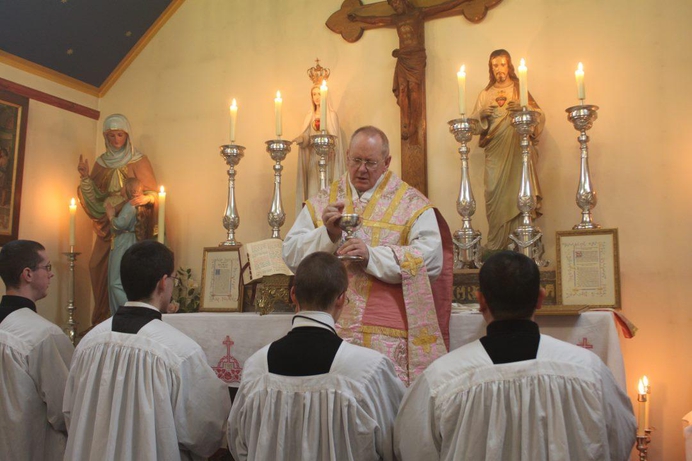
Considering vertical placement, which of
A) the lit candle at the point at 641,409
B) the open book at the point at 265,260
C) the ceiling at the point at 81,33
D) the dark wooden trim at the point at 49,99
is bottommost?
the lit candle at the point at 641,409

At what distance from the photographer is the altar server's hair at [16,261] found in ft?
11.1

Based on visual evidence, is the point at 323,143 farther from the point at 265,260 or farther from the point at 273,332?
the point at 273,332

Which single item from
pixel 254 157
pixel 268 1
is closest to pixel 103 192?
pixel 254 157

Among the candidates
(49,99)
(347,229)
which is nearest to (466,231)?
(347,229)

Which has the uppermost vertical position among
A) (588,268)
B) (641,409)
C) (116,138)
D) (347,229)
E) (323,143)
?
(116,138)

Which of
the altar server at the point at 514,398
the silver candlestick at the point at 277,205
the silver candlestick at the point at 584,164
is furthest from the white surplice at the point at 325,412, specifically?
the silver candlestick at the point at 277,205

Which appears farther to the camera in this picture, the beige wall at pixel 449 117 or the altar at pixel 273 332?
the beige wall at pixel 449 117

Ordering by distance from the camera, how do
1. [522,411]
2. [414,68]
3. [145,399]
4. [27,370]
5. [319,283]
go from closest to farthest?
Result: 1. [522,411]
2. [319,283]
3. [145,399]
4. [27,370]
5. [414,68]

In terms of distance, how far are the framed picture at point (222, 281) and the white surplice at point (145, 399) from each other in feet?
6.63

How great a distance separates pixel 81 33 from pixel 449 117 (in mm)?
3719

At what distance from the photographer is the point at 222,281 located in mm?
5035

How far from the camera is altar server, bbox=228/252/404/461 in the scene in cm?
234

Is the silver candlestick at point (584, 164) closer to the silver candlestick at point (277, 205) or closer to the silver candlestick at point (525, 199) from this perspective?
the silver candlestick at point (525, 199)

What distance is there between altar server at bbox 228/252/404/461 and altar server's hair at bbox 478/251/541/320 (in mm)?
478
